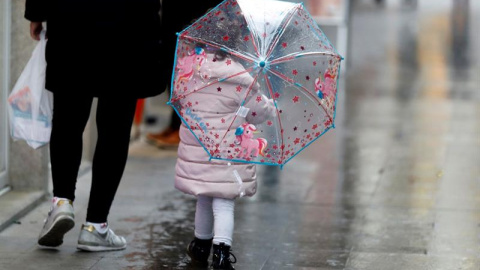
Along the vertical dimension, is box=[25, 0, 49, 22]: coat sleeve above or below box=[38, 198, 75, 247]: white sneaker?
above

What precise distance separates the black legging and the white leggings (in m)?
0.51

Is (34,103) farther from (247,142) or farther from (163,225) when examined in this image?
(247,142)

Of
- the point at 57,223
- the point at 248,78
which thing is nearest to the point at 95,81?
the point at 57,223

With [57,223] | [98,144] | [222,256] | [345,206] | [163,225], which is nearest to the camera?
[222,256]

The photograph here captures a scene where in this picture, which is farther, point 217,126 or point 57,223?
point 57,223

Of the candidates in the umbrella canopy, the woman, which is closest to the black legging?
the woman

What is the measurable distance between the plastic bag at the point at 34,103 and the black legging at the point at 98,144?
241 mm

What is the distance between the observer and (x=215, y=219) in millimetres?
5348

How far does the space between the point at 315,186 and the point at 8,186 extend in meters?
2.13

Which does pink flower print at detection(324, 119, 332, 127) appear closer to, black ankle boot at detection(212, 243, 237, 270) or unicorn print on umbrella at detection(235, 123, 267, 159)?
unicorn print on umbrella at detection(235, 123, 267, 159)

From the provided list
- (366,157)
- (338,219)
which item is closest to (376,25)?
(366,157)

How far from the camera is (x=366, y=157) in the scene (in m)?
9.08

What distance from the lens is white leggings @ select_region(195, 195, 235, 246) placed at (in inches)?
209

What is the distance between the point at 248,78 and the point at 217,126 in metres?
0.27
